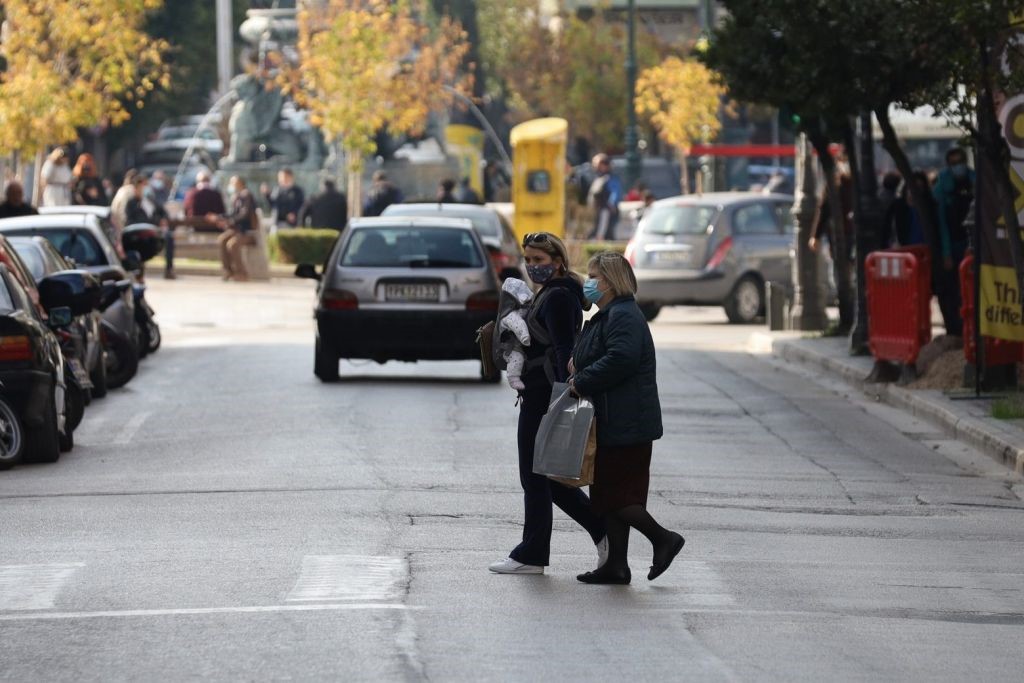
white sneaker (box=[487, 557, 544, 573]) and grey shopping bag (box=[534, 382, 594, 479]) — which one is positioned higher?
grey shopping bag (box=[534, 382, 594, 479])

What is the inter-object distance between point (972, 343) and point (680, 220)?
1145cm

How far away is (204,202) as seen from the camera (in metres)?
44.6

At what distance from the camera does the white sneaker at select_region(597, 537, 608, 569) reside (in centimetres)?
988

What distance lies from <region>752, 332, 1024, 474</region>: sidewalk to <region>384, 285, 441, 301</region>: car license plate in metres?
3.74

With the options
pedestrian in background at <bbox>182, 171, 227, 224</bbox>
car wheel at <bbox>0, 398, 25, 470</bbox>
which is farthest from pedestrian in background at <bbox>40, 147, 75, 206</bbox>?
car wheel at <bbox>0, 398, 25, 470</bbox>

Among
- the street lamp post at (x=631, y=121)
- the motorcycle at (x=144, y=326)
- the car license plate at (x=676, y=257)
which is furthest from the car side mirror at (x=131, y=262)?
the street lamp post at (x=631, y=121)

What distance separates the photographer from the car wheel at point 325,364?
20500 millimetres

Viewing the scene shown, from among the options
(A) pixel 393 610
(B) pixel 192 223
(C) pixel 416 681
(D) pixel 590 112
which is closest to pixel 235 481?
(A) pixel 393 610

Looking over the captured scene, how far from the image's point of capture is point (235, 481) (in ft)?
44.3

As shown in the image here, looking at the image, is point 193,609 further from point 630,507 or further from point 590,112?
point 590,112

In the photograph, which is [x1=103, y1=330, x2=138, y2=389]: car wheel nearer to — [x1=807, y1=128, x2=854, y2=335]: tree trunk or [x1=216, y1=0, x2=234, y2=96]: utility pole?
[x1=807, y1=128, x2=854, y2=335]: tree trunk

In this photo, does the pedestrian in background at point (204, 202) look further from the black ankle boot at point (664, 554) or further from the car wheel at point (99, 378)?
the black ankle boot at point (664, 554)

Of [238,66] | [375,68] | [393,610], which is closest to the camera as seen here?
[393,610]

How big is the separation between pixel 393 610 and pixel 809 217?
1902cm
